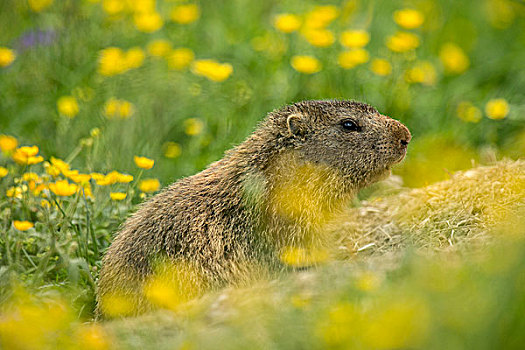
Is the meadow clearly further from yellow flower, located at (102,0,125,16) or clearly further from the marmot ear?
the marmot ear

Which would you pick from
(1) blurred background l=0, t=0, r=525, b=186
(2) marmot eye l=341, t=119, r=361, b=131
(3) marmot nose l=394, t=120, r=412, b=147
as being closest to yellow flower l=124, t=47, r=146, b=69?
(1) blurred background l=0, t=0, r=525, b=186

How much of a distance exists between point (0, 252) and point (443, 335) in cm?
354

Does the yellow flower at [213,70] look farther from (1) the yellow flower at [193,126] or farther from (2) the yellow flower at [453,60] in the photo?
(2) the yellow flower at [453,60]

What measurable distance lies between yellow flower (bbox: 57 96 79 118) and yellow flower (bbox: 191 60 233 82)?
4.23ft

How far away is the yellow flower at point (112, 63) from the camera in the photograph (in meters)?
7.26

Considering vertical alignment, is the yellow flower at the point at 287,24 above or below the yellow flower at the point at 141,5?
above

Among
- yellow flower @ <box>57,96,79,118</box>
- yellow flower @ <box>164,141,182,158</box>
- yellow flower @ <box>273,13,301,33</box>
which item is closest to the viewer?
yellow flower @ <box>164,141,182,158</box>

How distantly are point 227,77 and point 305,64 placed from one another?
842 millimetres

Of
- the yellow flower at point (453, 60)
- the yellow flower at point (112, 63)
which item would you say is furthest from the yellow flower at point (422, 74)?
the yellow flower at point (112, 63)

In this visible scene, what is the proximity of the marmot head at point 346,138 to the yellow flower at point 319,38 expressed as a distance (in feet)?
7.88

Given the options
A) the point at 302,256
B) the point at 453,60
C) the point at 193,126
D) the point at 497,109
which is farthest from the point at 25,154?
the point at 453,60

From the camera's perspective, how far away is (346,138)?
5102 millimetres

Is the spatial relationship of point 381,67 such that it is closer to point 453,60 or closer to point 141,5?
point 453,60

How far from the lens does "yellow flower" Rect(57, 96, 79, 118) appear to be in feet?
22.9
